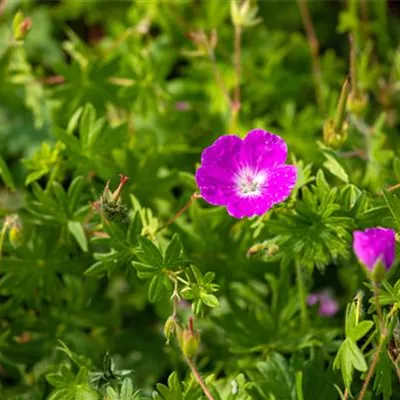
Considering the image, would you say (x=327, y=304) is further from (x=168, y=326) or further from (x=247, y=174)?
(x=168, y=326)

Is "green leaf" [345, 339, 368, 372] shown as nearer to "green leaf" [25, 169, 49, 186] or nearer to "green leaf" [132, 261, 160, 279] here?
"green leaf" [132, 261, 160, 279]

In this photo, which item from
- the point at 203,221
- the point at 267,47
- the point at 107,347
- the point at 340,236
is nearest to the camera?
the point at 340,236

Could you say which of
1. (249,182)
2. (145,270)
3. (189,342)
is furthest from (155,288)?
(249,182)

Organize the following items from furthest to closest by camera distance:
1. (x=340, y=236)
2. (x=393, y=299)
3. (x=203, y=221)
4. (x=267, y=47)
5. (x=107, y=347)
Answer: (x=267, y=47), (x=107, y=347), (x=203, y=221), (x=340, y=236), (x=393, y=299)

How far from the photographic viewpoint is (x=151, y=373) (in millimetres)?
2256

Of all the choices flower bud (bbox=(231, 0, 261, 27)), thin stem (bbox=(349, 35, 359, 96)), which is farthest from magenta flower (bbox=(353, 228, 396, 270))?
flower bud (bbox=(231, 0, 261, 27))

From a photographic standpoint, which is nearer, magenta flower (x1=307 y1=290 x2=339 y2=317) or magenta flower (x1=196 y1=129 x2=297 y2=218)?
magenta flower (x1=196 y1=129 x2=297 y2=218)

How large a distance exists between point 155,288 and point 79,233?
1.18ft

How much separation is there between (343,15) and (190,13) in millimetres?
588

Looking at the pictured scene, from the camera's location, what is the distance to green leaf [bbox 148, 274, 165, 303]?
5.41 feet

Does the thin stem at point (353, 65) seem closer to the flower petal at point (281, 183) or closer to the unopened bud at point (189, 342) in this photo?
the flower petal at point (281, 183)

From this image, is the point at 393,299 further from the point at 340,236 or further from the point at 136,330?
the point at 136,330

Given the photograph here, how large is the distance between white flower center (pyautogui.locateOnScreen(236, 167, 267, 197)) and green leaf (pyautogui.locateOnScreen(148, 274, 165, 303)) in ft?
0.89

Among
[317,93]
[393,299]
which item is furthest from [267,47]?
[393,299]
